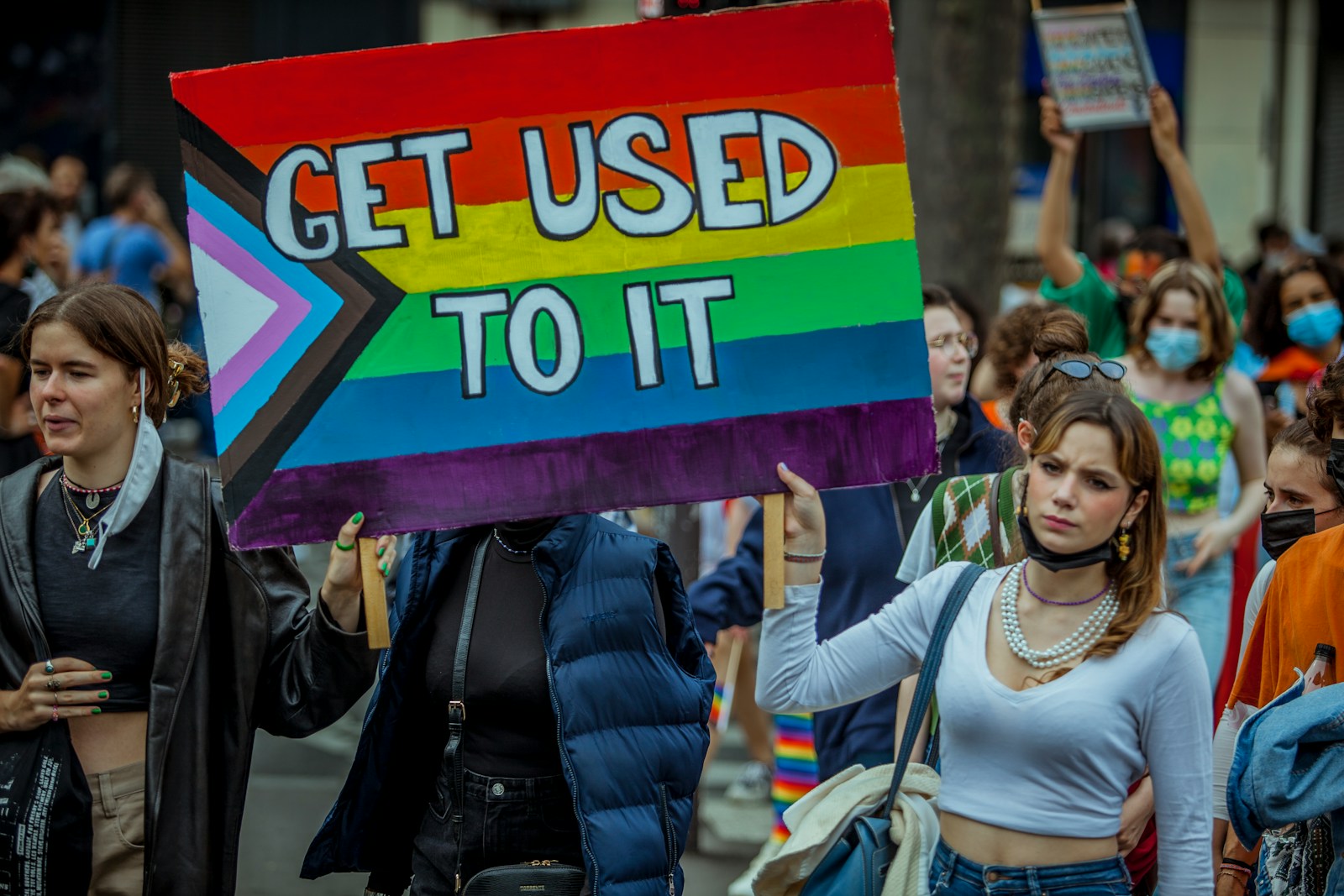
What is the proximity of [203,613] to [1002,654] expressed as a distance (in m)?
1.64

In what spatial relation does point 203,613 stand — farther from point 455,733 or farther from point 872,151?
point 872,151

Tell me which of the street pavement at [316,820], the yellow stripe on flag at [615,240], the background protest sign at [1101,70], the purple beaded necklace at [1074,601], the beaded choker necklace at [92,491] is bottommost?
the street pavement at [316,820]

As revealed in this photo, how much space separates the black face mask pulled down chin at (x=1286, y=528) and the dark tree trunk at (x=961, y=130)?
6198 millimetres

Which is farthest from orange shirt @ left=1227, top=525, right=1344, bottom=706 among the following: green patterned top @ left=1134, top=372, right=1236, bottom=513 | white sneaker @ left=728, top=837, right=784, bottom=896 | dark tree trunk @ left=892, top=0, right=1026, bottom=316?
dark tree trunk @ left=892, top=0, right=1026, bottom=316

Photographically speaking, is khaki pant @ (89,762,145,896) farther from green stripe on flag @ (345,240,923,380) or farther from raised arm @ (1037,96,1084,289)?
raised arm @ (1037,96,1084,289)

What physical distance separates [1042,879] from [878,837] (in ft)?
1.18

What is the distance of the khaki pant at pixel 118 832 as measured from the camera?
133 inches

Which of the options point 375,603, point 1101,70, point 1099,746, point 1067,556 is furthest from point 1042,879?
point 1101,70

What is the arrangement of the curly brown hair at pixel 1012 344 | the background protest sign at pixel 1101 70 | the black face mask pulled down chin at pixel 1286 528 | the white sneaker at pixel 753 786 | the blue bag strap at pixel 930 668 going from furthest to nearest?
the white sneaker at pixel 753 786
the background protest sign at pixel 1101 70
the curly brown hair at pixel 1012 344
the black face mask pulled down chin at pixel 1286 528
the blue bag strap at pixel 930 668

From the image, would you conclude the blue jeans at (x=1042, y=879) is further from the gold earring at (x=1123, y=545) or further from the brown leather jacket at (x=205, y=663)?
the brown leather jacket at (x=205, y=663)

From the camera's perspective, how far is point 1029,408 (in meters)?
3.62

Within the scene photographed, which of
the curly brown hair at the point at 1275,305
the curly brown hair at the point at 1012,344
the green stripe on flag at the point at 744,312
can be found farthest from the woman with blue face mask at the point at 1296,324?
the green stripe on flag at the point at 744,312

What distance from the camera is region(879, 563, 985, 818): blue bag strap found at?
3.12 metres

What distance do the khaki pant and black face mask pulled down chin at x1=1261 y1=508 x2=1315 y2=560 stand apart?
256 centimetres
